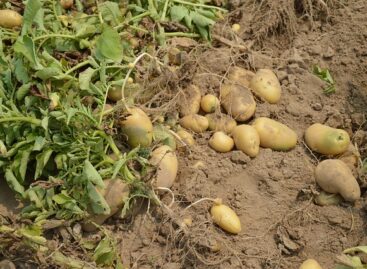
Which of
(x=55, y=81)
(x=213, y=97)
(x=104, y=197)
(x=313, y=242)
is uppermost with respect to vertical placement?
(x=55, y=81)

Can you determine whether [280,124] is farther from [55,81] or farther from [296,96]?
[55,81]

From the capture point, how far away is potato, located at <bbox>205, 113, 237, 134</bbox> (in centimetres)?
256

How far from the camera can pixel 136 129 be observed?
7.68 ft

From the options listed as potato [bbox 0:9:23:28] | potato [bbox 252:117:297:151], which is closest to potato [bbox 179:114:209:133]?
potato [bbox 252:117:297:151]

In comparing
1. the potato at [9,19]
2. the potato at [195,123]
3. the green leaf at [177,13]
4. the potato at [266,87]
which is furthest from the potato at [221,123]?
the potato at [9,19]

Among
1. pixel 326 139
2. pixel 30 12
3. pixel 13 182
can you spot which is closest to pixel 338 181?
pixel 326 139

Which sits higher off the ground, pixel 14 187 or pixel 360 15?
pixel 360 15

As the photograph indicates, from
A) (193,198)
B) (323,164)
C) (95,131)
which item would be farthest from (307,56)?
(95,131)

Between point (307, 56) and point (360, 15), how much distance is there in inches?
17.6

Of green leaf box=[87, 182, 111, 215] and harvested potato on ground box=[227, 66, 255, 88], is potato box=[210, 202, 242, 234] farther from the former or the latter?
harvested potato on ground box=[227, 66, 255, 88]

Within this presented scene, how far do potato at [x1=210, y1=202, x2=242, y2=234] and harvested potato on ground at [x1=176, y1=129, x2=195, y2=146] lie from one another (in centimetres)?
37

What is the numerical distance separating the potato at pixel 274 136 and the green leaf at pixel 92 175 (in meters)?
0.83

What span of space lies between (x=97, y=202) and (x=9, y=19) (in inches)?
41.0

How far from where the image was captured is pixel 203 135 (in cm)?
257
